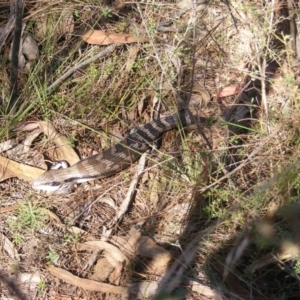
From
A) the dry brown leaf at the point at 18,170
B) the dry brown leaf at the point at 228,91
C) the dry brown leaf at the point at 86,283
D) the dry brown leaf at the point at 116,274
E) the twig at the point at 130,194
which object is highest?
the dry brown leaf at the point at 228,91

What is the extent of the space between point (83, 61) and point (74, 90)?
0.98 feet

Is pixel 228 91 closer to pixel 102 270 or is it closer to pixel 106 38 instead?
pixel 106 38

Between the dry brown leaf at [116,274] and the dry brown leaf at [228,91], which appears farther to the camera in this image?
the dry brown leaf at [228,91]

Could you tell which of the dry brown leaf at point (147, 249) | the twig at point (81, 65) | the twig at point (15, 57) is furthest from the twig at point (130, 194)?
the twig at point (15, 57)

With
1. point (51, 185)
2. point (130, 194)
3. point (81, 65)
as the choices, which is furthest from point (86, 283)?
point (81, 65)

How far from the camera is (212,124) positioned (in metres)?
4.59

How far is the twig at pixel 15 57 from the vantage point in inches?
169

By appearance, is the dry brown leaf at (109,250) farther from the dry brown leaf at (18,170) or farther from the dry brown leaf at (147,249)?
the dry brown leaf at (18,170)

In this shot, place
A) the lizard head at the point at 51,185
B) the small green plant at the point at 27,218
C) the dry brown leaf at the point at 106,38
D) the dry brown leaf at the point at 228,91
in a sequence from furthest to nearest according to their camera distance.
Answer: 1. the dry brown leaf at the point at 106,38
2. the dry brown leaf at the point at 228,91
3. the lizard head at the point at 51,185
4. the small green plant at the point at 27,218

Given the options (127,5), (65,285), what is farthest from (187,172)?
(127,5)

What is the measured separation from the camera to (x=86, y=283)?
13.0ft

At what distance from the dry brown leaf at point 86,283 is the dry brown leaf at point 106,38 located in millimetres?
2099

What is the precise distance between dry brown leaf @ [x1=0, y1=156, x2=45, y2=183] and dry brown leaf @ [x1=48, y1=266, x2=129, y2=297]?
2.86ft

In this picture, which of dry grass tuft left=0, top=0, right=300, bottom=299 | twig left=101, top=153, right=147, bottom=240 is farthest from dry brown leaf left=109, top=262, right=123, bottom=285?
twig left=101, top=153, right=147, bottom=240
